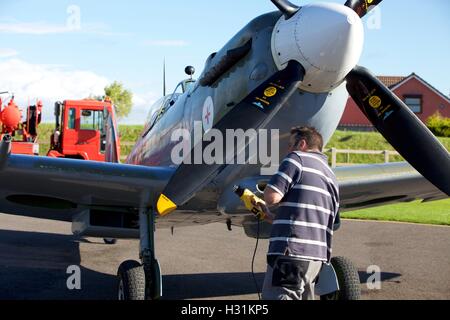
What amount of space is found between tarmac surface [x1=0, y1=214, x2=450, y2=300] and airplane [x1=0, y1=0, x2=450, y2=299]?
2.41 ft

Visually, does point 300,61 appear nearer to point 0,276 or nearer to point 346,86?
point 346,86

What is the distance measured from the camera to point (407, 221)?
12461 mm

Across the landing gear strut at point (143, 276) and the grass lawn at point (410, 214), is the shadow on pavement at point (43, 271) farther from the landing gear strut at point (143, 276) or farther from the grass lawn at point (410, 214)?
the grass lawn at point (410, 214)

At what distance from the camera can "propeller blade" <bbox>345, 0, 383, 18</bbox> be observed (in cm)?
452

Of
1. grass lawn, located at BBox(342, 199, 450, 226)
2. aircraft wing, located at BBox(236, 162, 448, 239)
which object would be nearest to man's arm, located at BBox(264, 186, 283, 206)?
aircraft wing, located at BBox(236, 162, 448, 239)

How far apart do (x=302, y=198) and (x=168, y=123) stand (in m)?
2.96

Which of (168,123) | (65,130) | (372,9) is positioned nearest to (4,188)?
(168,123)

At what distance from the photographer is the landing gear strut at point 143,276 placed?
512 centimetres

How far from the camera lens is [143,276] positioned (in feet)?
17.1

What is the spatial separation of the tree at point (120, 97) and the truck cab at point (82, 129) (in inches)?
1631

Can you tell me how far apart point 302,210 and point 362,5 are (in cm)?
191

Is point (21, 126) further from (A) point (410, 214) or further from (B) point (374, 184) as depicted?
(B) point (374, 184)

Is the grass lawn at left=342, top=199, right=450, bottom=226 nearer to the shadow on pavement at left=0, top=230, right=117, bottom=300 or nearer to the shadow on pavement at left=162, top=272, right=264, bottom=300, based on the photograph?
the shadow on pavement at left=162, top=272, right=264, bottom=300

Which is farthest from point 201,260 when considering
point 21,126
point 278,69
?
point 21,126
